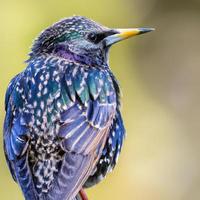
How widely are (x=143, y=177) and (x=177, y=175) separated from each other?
140 cm

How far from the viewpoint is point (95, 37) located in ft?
28.2

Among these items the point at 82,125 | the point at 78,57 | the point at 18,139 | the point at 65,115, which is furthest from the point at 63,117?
the point at 78,57

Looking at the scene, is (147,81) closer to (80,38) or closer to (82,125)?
(80,38)

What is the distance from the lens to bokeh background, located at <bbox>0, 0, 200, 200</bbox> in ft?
42.5

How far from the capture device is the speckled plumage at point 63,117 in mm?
7887

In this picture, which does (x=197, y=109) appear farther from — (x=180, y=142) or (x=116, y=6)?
(x=116, y=6)

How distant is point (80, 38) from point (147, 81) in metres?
7.27

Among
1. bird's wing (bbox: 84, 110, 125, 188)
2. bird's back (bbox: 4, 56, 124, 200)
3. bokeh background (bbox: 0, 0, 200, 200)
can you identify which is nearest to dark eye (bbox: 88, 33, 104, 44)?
bird's back (bbox: 4, 56, 124, 200)

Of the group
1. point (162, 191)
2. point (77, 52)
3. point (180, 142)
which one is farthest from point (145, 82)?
point (77, 52)

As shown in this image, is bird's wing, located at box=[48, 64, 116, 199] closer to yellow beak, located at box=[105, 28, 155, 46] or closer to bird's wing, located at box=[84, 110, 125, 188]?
bird's wing, located at box=[84, 110, 125, 188]

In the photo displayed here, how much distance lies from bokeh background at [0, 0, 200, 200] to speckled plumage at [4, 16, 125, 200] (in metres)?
3.55

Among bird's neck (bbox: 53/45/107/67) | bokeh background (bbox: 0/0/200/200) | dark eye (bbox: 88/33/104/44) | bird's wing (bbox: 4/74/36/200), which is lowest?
bokeh background (bbox: 0/0/200/200)

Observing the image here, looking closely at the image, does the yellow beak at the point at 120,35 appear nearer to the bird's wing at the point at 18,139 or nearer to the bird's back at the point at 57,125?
the bird's back at the point at 57,125

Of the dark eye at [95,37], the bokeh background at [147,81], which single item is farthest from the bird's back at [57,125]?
the bokeh background at [147,81]
